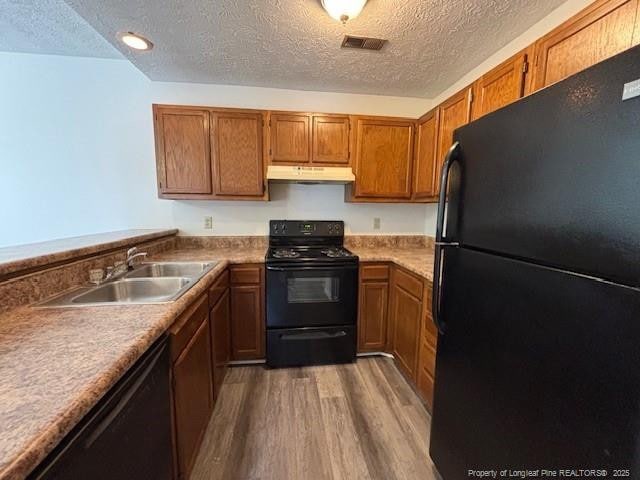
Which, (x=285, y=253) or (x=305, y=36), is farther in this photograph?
(x=285, y=253)

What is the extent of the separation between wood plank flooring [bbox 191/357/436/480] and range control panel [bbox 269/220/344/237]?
1.22 meters

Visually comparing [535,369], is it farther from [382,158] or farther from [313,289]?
[382,158]

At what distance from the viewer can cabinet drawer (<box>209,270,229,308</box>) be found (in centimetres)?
172

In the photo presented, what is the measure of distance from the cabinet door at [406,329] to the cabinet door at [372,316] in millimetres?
100

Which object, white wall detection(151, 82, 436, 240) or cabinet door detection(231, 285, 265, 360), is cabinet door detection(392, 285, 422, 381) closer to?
white wall detection(151, 82, 436, 240)

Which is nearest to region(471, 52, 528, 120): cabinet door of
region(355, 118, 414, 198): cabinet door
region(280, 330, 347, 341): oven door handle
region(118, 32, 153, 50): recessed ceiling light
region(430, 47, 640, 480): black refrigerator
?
region(430, 47, 640, 480): black refrigerator

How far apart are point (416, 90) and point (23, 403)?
10.1ft

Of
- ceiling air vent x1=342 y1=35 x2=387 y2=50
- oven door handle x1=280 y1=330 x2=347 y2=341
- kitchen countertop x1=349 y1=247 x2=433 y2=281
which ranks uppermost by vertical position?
ceiling air vent x1=342 y1=35 x2=387 y2=50

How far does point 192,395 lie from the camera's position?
1.36 metres

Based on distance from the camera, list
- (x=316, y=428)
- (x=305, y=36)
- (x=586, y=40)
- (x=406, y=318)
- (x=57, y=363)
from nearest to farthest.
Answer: (x=57, y=363)
(x=586, y=40)
(x=316, y=428)
(x=305, y=36)
(x=406, y=318)

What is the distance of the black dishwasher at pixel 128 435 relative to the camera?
58 cm

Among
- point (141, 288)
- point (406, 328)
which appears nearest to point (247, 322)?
point (141, 288)

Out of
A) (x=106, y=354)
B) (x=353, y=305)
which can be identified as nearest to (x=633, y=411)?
(x=106, y=354)

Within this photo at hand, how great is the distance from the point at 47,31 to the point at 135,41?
86cm
